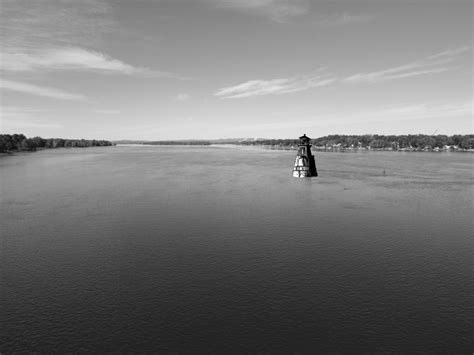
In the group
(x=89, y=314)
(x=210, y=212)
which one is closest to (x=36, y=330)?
(x=89, y=314)

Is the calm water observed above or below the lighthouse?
below

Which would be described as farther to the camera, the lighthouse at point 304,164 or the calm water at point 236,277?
the lighthouse at point 304,164

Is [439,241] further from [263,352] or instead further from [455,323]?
[263,352]

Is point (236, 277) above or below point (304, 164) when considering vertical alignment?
below

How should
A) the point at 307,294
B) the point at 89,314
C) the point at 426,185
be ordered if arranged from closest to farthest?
the point at 89,314 < the point at 307,294 < the point at 426,185

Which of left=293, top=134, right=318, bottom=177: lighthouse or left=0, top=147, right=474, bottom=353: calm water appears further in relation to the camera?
left=293, top=134, right=318, bottom=177: lighthouse

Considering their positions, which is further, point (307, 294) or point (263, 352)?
point (307, 294)

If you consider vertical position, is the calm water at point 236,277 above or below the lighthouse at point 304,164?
below

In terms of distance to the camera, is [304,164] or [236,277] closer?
[236,277]
